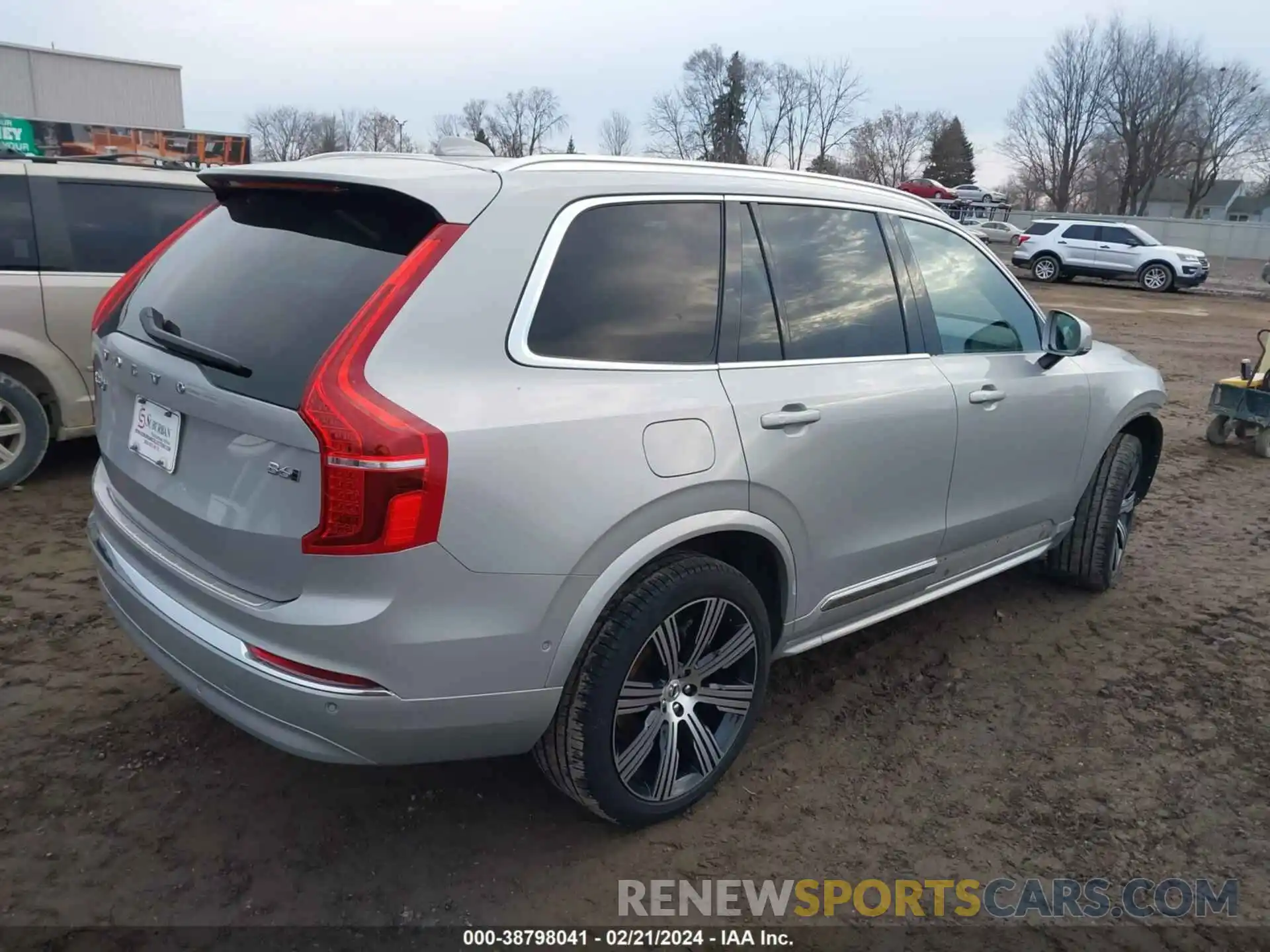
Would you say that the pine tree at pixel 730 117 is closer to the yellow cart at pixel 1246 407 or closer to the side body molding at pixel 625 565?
the yellow cart at pixel 1246 407

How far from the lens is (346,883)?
2.57 meters

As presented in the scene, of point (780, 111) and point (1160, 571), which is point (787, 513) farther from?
point (780, 111)

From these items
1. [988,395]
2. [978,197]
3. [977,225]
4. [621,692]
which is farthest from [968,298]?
[978,197]

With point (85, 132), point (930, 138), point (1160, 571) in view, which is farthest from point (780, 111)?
point (1160, 571)

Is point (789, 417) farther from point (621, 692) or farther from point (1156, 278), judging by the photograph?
point (1156, 278)

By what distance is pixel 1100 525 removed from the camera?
456 centimetres

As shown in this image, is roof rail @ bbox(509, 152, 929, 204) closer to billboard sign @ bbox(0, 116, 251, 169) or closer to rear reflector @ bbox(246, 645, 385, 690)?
rear reflector @ bbox(246, 645, 385, 690)

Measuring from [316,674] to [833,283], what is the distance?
2083 millimetres

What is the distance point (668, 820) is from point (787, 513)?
100 cm

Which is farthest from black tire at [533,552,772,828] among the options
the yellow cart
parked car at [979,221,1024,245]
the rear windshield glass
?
parked car at [979,221,1024,245]

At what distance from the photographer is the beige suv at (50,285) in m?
5.32

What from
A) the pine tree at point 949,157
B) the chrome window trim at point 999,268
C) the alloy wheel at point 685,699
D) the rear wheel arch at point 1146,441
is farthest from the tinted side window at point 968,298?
the pine tree at point 949,157

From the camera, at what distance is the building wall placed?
36.6m

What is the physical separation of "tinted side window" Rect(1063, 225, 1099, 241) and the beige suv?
2571 cm
